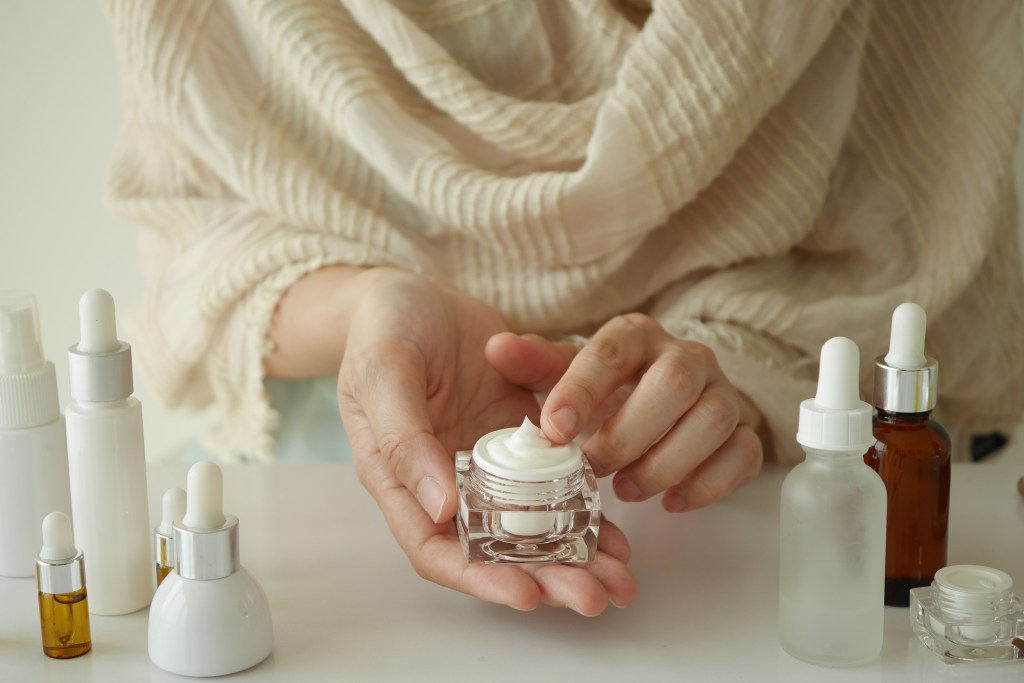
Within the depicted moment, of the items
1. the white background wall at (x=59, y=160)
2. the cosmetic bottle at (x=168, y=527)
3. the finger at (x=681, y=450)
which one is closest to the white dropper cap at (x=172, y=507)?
the cosmetic bottle at (x=168, y=527)

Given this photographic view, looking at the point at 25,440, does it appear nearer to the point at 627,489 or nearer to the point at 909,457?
the point at 627,489

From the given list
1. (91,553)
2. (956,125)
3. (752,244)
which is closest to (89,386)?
(91,553)

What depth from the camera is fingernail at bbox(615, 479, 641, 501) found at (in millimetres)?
576

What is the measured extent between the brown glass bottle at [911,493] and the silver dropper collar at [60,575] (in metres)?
0.36

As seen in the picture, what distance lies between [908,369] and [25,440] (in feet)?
1.38

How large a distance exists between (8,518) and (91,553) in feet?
0.23

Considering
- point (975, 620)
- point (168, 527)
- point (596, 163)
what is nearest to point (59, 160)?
point (596, 163)

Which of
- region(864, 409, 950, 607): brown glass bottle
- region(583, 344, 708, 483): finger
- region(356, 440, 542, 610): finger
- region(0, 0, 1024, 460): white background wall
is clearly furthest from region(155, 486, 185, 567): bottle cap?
region(0, 0, 1024, 460): white background wall

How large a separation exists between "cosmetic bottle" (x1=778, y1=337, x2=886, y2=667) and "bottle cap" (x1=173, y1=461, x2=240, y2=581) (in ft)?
0.78

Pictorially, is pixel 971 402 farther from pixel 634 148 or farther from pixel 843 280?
pixel 634 148

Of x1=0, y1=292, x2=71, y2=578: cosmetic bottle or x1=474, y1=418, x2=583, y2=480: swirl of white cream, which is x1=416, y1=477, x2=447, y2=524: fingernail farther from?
x1=0, y1=292, x2=71, y2=578: cosmetic bottle

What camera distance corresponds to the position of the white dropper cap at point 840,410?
0.45 m

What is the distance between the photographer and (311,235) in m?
0.79

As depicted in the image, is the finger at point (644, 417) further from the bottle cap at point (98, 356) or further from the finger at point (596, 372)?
the bottle cap at point (98, 356)
